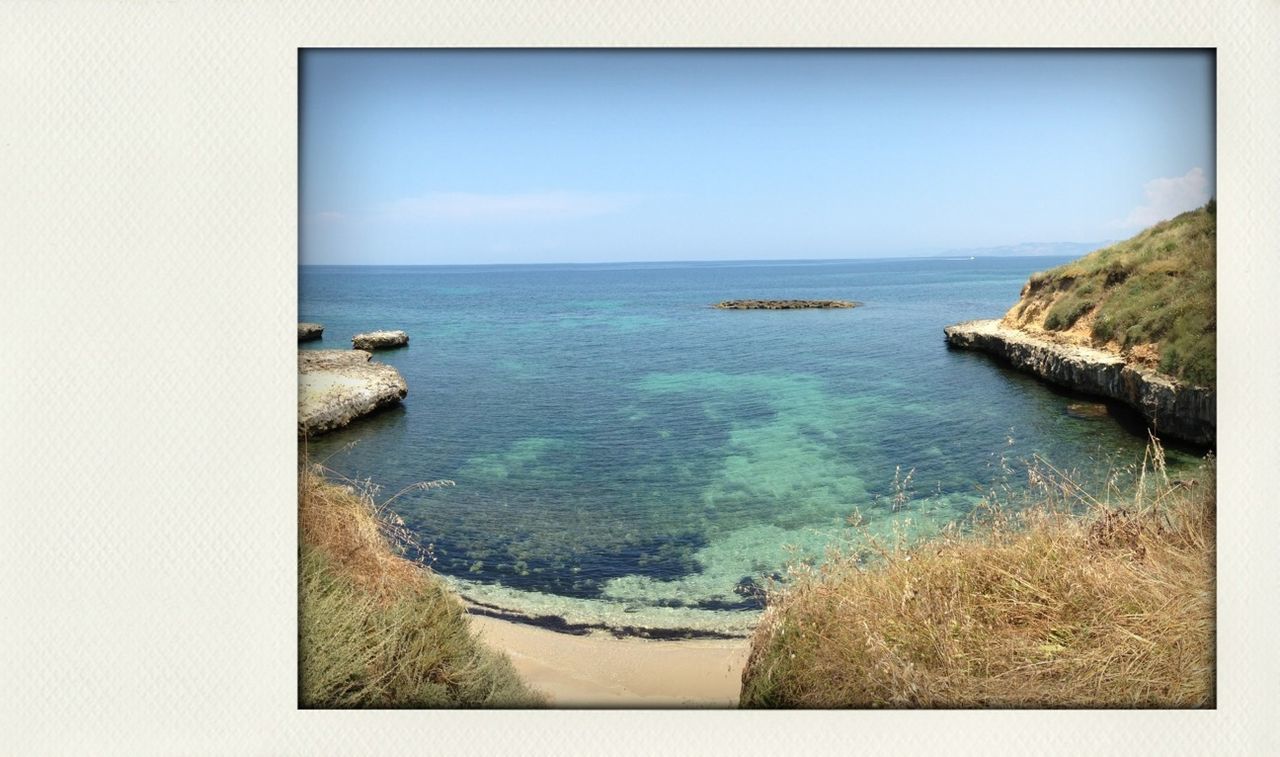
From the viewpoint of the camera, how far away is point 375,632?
10.9 ft

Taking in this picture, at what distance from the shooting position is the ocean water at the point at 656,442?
5293 millimetres

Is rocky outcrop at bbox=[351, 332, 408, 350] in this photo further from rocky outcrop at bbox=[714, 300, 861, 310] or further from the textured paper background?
rocky outcrop at bbox=[714, 300, 861, 310]

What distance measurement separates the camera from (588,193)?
577 centimetres

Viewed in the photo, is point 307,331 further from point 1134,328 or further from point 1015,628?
point 1134,328

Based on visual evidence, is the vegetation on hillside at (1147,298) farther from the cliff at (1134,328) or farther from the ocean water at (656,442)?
the ocean water at (656,442)

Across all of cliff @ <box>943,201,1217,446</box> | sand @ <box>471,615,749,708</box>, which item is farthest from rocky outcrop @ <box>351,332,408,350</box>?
cliff @ <box>943,201,1217,446</box>
